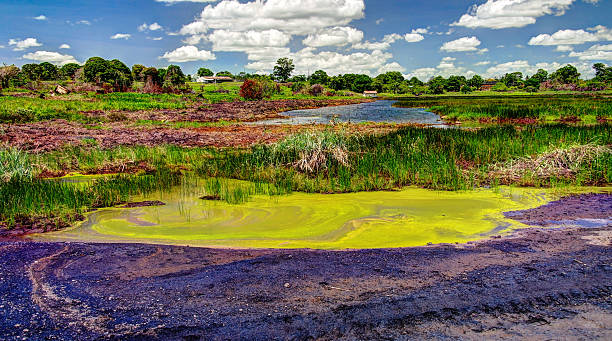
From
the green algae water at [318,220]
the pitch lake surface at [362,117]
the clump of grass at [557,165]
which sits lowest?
the green algae water at [318,220]

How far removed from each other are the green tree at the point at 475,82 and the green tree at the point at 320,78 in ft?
165

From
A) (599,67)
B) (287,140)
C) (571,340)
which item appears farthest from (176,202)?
(599,67)

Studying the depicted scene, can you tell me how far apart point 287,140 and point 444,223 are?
5545 mm

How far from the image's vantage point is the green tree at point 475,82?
134 m

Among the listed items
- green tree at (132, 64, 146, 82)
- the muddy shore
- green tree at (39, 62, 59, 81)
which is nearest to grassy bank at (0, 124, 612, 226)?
the muddy shore

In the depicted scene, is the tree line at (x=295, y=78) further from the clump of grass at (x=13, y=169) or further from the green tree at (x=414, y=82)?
the clump of grass at (x=13, y=169)

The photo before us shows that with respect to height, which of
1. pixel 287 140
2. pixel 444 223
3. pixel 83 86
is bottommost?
pixel 444 223

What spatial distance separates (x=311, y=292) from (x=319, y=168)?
20.4 ft

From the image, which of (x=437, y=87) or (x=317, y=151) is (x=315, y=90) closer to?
(x=437, y=87)

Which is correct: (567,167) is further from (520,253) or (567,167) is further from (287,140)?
(287,140)

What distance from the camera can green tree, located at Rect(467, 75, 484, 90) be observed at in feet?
439

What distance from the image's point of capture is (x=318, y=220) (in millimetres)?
6656

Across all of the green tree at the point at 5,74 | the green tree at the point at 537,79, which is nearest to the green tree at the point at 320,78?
the green tree at the point at 537,79

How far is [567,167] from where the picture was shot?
9289mm
